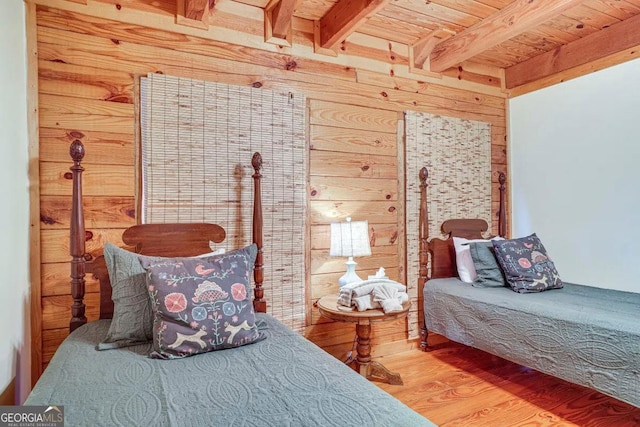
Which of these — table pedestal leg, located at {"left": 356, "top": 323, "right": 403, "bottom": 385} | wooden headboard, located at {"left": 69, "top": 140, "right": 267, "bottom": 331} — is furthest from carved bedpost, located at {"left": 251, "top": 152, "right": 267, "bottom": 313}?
table pedestal leg, located at {"left": 356, "top": 323, "right": 403, "bottom": 385}

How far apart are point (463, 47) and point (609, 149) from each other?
1.36 metres

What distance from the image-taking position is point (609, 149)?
2760 millimetres

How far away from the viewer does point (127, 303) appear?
1564 mm

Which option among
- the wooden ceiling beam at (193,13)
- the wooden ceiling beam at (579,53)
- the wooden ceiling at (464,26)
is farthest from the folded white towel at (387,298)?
the wooden ceiling beam at (579,53)

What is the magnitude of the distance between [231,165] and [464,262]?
188cm

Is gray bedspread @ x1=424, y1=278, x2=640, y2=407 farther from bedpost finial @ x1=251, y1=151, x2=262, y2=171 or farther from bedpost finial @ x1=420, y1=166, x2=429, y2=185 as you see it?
bedpost finial @ x1=251, y1=151, x2=262, y2=171

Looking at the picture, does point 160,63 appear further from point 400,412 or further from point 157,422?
point 400,412

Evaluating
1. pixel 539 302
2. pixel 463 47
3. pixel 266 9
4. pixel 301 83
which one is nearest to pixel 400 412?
pixel 539 302

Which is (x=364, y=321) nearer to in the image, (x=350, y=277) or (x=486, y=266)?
(x=350, y=277)

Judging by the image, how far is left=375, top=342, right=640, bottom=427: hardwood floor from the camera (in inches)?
75.0

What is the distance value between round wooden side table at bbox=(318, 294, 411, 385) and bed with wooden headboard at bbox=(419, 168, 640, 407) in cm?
52

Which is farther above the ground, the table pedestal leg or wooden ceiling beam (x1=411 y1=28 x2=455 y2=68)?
wooden ceiling beam (x1=411 y1=28 x2=455 y2=68)

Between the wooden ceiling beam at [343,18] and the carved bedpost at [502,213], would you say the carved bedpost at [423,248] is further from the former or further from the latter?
the wooden ceiling beam at [343,18]

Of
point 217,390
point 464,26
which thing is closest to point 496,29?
point 464,26
